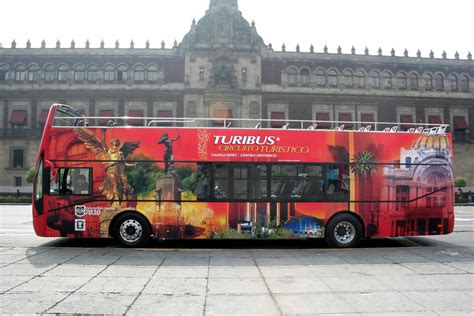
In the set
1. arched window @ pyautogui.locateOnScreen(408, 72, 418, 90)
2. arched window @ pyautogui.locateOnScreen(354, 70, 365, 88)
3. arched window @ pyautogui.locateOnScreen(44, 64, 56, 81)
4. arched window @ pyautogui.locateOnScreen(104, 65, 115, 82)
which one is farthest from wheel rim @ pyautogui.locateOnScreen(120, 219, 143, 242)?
arched window @ pyautogui.locateOnScreen(408, 72, 418, 90)

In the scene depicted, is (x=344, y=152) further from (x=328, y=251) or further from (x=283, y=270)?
(x=283, y=270)

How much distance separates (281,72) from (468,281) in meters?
40.5

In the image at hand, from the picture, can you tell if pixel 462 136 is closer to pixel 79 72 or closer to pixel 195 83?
pixel 195 83

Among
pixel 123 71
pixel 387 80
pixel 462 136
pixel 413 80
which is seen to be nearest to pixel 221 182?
pixel 123 71

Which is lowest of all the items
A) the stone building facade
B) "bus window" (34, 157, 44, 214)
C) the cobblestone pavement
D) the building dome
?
the cobblestone pavement

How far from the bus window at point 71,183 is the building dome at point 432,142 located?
9068mm

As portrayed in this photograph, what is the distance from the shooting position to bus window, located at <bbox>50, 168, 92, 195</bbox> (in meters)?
10.1

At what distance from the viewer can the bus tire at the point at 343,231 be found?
10289 millimetres

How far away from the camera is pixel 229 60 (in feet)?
145

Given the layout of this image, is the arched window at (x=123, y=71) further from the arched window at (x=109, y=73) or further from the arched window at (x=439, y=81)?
the arched window at (x=439, y=81)

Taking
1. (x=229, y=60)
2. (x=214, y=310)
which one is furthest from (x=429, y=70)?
(x=214, y=310)

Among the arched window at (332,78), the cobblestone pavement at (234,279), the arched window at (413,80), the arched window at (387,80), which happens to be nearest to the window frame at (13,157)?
the arched window at (332,78)

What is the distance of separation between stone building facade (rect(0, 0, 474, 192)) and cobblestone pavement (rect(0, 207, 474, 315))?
3528 centimetres

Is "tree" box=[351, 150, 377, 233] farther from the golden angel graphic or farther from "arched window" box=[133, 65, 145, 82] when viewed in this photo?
"arched window" box=[133, 65, 145, 82]
